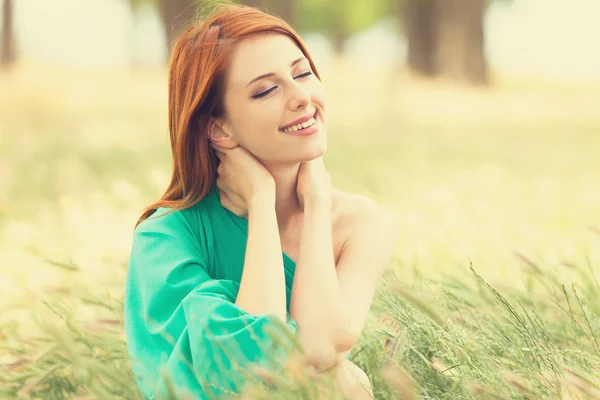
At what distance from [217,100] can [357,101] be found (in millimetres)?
9552

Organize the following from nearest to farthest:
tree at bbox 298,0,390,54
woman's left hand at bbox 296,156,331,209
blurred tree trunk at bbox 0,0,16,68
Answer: woman's left hand at bbox 296,156,331,209 < blurred tree trunk at bbox 0,0,16,68 < tree at bbox 298,0,390,54

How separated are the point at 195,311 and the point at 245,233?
1.43ft

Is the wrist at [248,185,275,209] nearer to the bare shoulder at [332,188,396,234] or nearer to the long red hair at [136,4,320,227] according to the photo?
the long red hair at [136,4,320,227]

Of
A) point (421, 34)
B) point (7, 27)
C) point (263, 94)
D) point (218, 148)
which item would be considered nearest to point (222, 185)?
point (218, 148)

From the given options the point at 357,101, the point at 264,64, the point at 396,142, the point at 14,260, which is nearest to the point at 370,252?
the point at 264,64

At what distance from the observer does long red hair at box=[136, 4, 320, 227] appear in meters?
2.50

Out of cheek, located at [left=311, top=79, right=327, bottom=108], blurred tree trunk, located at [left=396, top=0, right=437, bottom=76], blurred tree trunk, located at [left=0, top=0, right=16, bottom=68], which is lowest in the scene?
blurred tree trunk, located at [left=396, top=0, right=437, bottom=76]

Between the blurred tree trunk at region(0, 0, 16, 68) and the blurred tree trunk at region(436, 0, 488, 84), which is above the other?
the blurred tree trunk at region(0, 0, 16, 68)

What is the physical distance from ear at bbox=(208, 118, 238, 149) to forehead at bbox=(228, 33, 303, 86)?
15 cm

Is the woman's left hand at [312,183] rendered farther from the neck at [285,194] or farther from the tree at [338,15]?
the tree at [338,15]

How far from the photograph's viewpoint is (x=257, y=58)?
2482 mm

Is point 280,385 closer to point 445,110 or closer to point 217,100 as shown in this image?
point 217,100

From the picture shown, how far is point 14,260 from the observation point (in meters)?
5.11

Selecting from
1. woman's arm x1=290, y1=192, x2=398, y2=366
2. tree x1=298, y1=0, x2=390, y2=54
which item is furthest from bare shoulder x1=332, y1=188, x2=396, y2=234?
tree x1=298, y1=0, x2=390, y2=54
